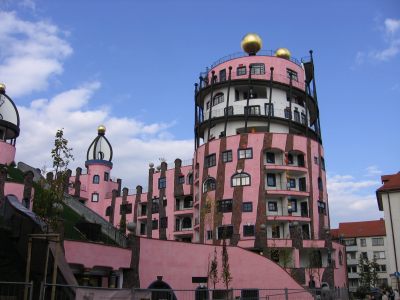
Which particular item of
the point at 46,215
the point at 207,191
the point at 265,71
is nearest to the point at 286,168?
the point at 207,191

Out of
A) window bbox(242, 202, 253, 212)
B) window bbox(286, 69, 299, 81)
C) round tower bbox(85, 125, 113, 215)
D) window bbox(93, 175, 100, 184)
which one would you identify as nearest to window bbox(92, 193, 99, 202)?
round tower bbox(85, 125, 113, 215)

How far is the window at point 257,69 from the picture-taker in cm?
5019

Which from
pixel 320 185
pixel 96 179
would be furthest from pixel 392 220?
pixel 96 179

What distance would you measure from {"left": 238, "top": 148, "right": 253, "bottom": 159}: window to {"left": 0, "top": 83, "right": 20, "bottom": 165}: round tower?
79.7 feet

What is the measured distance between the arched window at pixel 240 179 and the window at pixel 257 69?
12.0 metres

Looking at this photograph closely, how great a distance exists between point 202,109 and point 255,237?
1801 cm

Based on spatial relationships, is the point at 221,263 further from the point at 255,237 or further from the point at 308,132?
the point at 308,132

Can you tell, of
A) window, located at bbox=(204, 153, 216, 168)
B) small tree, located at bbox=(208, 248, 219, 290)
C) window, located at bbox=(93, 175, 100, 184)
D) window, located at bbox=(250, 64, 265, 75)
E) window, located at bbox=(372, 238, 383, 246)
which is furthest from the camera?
window, located at bbox=(372, 238, 383, 246)

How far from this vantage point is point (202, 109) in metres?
54.1

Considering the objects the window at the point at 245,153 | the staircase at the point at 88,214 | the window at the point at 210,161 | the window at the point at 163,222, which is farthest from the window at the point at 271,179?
the staircase at the point at 88,214

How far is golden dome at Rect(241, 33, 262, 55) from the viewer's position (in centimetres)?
5212

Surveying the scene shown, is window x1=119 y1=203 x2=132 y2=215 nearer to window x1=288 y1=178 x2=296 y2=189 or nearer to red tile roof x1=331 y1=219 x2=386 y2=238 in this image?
window x1=288 y1=178 x2=296 y2=189

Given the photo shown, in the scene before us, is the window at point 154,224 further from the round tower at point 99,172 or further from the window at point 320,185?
the window at point 320,185

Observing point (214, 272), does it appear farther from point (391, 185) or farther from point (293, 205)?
point (391, 185)
